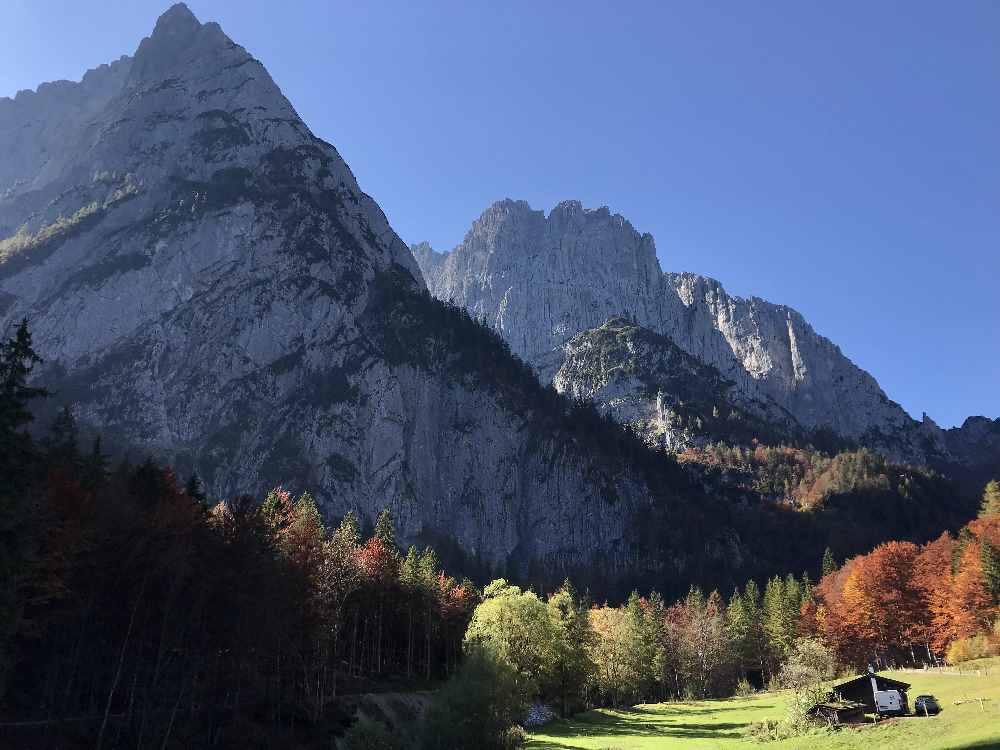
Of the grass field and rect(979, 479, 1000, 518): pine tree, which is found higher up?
rect(979, 479, 1000, 518): pine tree

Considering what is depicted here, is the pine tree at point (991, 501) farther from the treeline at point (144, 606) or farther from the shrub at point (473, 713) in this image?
the treeline at point (144, 606)

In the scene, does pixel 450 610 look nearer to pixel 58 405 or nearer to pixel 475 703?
pixel 475 703

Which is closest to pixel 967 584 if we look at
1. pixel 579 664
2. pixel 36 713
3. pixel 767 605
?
pixel 767 605

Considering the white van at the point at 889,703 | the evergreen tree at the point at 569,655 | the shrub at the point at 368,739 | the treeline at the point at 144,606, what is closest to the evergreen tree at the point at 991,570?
the white van at the point at 889,703

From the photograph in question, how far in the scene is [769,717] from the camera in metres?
70.0

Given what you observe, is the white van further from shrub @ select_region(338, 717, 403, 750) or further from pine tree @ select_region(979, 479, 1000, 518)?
pine tree @ select_region(979, 479, 1000, 518)

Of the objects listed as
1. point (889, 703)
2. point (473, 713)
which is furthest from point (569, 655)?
point (473, 713)

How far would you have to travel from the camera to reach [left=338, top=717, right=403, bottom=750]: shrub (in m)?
47.4

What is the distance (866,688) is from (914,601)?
187 ft

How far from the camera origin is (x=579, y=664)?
292 feet

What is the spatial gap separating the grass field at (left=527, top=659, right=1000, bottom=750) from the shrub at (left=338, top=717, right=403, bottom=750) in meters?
15.4

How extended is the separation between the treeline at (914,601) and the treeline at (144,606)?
83.0 m

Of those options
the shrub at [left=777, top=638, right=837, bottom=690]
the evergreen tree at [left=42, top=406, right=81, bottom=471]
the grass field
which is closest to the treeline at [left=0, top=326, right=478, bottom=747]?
the evergreen tree at [left=42, top=406, right=81, bottom=471]

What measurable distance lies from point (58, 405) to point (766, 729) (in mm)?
180976
